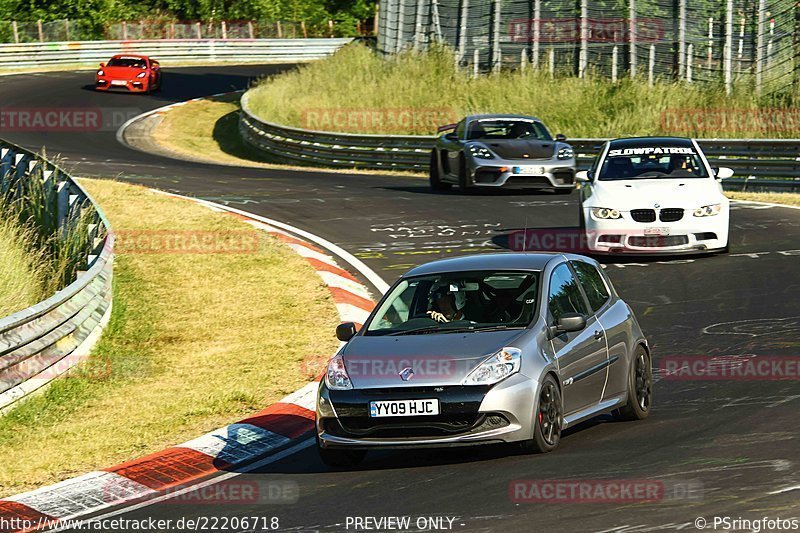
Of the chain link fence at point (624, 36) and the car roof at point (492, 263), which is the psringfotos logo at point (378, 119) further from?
the car roof at point (492, 263)

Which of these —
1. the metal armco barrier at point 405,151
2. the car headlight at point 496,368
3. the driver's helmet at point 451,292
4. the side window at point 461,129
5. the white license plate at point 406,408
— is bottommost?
the metal armco barrier at point 405,151

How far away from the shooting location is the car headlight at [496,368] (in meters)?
8.55

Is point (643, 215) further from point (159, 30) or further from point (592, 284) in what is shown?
point (159, 30)

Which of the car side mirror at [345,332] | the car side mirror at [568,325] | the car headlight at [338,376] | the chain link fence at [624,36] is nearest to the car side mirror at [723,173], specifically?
the car side mirror at [568,325]

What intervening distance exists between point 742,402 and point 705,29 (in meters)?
26.1

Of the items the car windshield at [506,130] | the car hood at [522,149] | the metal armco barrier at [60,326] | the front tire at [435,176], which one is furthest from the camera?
the front tire at [435,176]

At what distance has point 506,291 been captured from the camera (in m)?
9.66

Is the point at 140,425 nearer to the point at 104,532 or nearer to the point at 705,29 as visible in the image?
the point at 104,532

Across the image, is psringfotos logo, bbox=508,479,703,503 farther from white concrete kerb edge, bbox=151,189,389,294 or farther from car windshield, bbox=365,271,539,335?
white concrete kerb edge, bbox=151,189,389,294

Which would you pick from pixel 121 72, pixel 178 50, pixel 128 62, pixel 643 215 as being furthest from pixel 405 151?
pixel 178 50

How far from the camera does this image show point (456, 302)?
963 cm

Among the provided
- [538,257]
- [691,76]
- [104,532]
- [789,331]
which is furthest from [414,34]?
[104,532]

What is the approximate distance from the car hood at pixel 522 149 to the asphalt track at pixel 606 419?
2.50 ft

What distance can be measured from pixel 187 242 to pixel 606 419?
966 centimetres
